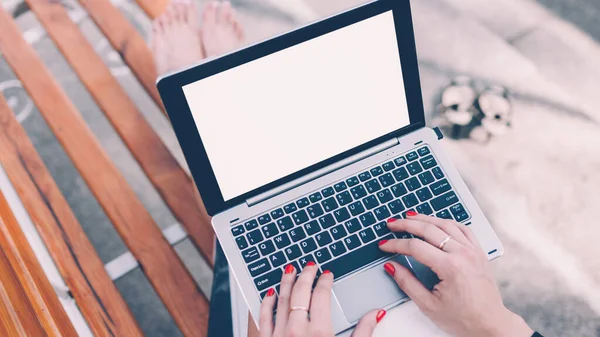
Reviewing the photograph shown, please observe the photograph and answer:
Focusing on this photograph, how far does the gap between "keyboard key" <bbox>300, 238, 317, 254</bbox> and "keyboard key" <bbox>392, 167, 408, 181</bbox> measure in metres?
0.14

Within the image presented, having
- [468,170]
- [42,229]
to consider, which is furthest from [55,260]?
[468,170]

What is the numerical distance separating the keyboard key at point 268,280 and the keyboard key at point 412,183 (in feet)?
0.66

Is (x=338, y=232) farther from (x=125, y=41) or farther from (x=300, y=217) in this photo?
(x=125, y=41)

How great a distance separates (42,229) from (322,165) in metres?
0.48

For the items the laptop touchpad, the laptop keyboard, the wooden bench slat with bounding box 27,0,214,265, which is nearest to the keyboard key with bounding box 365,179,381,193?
the laptop keyboard

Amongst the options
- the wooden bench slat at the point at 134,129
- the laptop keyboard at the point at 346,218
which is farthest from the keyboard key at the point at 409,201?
the wooden bench slat at the point at 134,129

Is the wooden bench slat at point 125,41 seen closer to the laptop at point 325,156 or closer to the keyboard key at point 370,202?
the laptop at point 325,156

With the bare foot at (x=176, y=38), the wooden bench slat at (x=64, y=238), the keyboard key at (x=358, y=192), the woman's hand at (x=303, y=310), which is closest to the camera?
the woman's hand at (x=303, y=310)

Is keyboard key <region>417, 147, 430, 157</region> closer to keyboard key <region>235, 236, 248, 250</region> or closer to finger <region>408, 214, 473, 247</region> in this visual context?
finger <region>408, 214, 473, 247</region>

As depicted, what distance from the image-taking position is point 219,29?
94 cm

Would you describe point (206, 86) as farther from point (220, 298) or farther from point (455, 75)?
point (455, 75)

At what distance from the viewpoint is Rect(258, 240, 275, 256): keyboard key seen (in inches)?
23.7

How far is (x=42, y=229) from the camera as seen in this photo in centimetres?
77

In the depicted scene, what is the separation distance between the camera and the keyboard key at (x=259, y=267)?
596 millimetres
